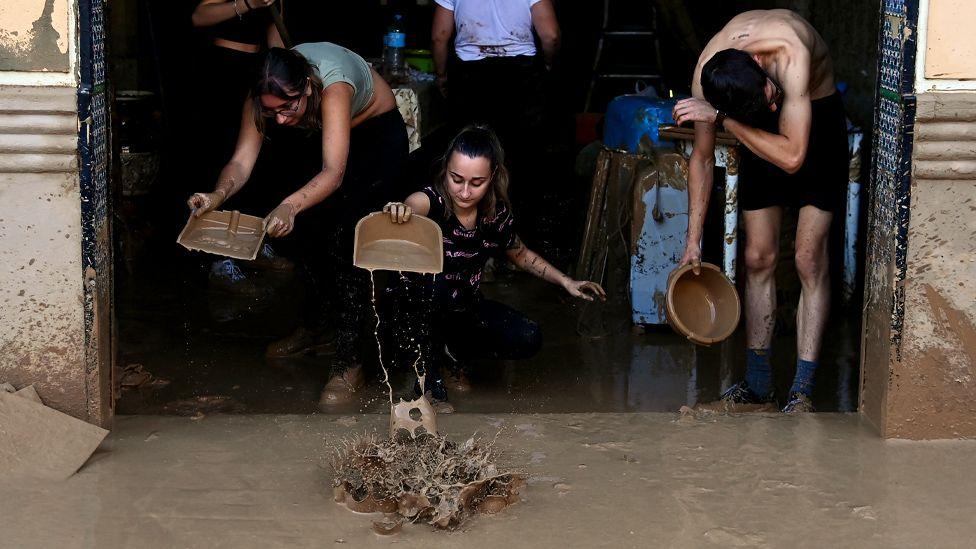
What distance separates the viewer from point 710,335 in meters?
4.18

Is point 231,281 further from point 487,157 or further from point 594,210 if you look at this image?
point 487,157

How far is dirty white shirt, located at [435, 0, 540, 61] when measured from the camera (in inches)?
239

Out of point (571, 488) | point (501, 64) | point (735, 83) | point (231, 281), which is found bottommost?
point (571, 488)

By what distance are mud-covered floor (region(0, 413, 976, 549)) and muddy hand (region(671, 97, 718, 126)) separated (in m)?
0.98

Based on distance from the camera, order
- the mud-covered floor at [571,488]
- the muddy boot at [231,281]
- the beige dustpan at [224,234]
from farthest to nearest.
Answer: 1. the muddy boot at [231,281]
2. the beige dustpan at [224,234]
3. the mud-covered floor at [571,488]

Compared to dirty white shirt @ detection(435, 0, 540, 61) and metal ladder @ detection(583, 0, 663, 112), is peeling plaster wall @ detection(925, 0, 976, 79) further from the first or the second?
metal ladder @ detection(583, 0, 663, 112)

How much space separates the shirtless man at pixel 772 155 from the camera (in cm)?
392

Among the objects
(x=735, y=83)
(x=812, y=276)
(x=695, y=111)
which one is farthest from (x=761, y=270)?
(x=735, y=83)

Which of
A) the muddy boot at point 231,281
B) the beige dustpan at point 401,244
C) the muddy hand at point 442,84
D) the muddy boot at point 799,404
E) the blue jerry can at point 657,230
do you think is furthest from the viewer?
the muddy hand at point 442,84

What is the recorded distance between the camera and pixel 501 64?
6238 mm

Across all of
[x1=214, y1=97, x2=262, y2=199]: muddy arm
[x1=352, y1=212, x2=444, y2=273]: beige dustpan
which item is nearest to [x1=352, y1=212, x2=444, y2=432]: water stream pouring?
[x1=352, y1=212, x2=444, y2=273]: beige dustpan

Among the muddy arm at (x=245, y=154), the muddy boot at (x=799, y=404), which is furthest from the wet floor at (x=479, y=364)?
the muddy arm at (x=245, y=154)

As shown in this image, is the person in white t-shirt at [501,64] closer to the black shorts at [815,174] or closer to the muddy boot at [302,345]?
the muddy boot at [302,345]

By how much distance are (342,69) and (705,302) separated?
1526 mm
